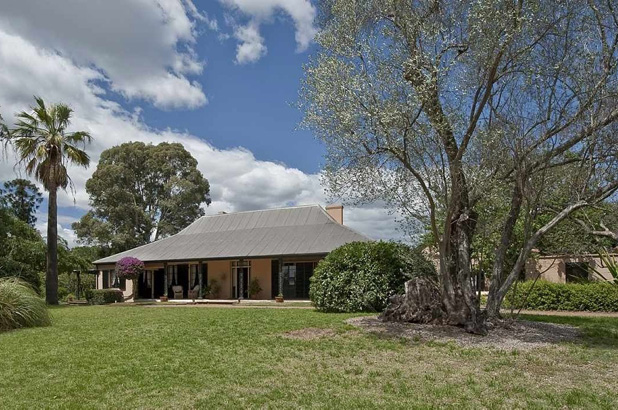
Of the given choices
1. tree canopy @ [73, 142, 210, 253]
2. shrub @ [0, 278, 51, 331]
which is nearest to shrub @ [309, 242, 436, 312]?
shrub @ [0, 278, 51, 331]

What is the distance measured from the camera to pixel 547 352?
7883mm

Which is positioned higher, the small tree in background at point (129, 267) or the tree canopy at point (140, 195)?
the tree canopy at point (140, 195)

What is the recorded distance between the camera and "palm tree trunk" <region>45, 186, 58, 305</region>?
22.0 m

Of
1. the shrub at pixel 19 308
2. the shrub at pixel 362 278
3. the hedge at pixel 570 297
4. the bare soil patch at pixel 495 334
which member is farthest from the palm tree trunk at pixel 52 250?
the hedge at pixel 570 297

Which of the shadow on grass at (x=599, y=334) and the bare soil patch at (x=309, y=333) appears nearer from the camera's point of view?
the shadow on grass at (x=599, y=334)

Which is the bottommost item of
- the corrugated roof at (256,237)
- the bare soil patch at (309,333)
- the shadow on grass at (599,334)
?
the shadow on grass at (599,334)

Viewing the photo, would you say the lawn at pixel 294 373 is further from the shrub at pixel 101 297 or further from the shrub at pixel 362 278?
the shrub at pixel 101 297

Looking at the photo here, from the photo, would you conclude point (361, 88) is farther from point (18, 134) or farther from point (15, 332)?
point (18, 134)

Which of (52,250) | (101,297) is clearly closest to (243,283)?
(101,297)

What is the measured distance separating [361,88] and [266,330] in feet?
17.1

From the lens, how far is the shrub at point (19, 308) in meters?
11.4

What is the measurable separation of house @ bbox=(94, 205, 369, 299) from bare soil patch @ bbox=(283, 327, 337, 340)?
1131 centimetres

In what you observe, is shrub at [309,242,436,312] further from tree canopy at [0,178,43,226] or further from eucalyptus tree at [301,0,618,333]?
tree canopy at [0,178,43,226]

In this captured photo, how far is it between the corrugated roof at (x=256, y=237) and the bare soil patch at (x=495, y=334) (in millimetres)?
11132
